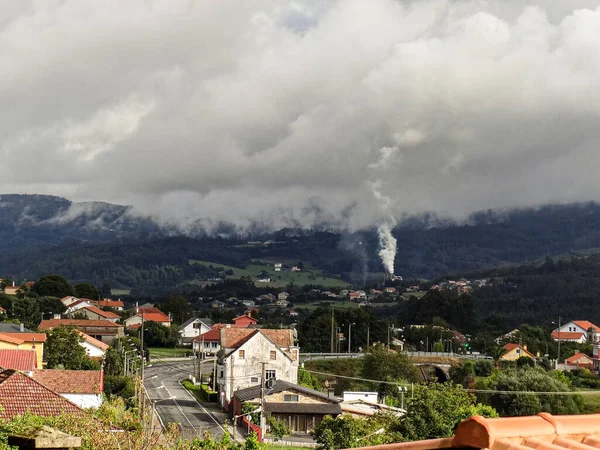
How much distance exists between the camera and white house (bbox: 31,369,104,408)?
49.0m

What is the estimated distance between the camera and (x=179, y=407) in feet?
211

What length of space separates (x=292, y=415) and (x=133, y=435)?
115ft

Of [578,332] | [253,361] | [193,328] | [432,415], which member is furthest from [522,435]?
[578,332]

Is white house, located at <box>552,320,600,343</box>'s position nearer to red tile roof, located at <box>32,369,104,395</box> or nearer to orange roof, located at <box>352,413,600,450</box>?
red tile roof, located at <box>32,369,104,395</box>

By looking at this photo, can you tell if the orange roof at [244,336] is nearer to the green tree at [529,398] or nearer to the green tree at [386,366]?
the green tree at [386,366]

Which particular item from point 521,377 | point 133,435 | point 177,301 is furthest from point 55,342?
point 177,301

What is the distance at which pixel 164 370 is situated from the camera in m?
91.1

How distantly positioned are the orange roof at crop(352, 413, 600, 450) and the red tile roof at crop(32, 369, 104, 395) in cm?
4454

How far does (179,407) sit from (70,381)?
49.2 ft

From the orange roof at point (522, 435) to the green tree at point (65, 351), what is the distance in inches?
2628

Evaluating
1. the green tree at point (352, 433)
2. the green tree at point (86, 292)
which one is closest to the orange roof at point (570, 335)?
the green tree at point (86, 292)

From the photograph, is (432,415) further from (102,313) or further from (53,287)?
(53,287)

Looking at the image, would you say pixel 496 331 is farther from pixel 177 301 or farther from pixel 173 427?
pixel 173 427

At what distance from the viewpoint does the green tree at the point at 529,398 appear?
225 feet
